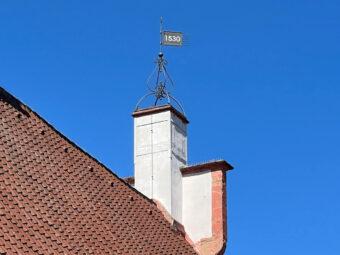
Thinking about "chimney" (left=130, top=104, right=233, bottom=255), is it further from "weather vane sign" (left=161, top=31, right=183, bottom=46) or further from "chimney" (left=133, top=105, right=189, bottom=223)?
"weather vane sign" (left=161, top=31, right=183, bottom=46)

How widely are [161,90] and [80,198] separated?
23.6 ft

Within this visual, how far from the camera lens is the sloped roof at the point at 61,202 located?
15.7 meters

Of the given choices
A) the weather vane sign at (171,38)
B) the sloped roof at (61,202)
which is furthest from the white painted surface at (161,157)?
the weather vane sign at (171,38)

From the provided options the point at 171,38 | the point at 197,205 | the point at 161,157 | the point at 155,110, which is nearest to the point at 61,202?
the point at 197,205

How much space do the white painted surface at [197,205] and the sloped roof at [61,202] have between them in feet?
2.42

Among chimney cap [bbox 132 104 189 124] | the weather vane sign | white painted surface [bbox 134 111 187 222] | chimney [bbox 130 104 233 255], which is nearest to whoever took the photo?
chimney [bbox 130 104 233 255]

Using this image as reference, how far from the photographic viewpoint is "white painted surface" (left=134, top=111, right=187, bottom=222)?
23641 mm

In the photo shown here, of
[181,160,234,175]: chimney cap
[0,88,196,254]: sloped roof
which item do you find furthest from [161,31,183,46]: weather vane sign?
[0,88,196,254]: sloped roof

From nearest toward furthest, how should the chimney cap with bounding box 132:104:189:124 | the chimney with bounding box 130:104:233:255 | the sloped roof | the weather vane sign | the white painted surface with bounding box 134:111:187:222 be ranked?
the sloped roof, the chimney with bounding box 130:104:233:255, the white painted surface with bounding box 134:111:187:222, the chimney cap with bounding box 132:104:189:124, the weather vane sign

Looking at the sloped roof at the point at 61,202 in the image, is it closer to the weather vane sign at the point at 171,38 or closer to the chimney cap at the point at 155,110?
the chimney cap at the point at 155,110

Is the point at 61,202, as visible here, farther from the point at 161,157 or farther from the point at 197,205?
the point at 161,157

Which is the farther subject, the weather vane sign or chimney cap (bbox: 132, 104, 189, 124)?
the weather vane sign

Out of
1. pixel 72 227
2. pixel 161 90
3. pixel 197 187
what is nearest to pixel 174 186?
pixel 197 187

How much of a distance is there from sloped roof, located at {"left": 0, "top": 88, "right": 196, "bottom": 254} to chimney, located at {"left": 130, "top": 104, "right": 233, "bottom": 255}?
833 millimetres
